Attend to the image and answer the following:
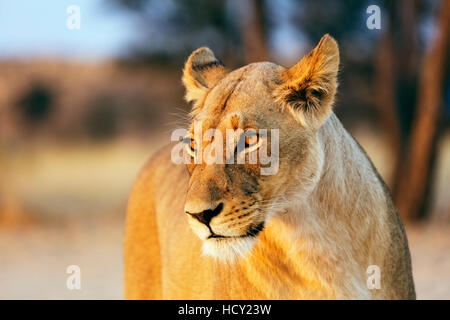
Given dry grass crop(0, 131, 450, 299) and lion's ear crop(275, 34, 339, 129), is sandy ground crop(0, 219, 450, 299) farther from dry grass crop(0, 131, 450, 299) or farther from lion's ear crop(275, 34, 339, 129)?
lion's ear crop(275, 34, 339, 129)

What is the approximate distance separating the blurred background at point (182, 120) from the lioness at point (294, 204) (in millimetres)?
3905

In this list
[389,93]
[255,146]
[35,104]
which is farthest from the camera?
[35,104]

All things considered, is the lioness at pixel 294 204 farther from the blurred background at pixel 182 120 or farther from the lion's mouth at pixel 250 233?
the blurred background at pixel 182 120

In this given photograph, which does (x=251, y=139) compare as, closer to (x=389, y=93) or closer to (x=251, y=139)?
(x=251, y=139)

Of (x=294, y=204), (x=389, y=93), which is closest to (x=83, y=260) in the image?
(x=389, y=93)

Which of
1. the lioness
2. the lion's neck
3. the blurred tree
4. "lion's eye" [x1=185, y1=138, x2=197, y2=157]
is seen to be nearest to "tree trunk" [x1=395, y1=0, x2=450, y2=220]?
the lioness

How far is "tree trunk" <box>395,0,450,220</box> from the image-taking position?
9797mm

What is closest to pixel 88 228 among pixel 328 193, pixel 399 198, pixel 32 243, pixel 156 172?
pixel 32 243

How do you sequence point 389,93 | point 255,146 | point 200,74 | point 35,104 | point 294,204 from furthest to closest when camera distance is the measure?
point 35,104
point 389,93
point 200,74
point 294,204
point 255,146

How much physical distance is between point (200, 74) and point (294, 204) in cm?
102

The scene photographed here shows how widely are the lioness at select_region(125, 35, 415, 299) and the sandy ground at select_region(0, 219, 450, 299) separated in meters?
3.91

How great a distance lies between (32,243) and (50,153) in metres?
12.0

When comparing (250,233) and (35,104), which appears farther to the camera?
(35,104)

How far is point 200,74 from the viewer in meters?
3.61
